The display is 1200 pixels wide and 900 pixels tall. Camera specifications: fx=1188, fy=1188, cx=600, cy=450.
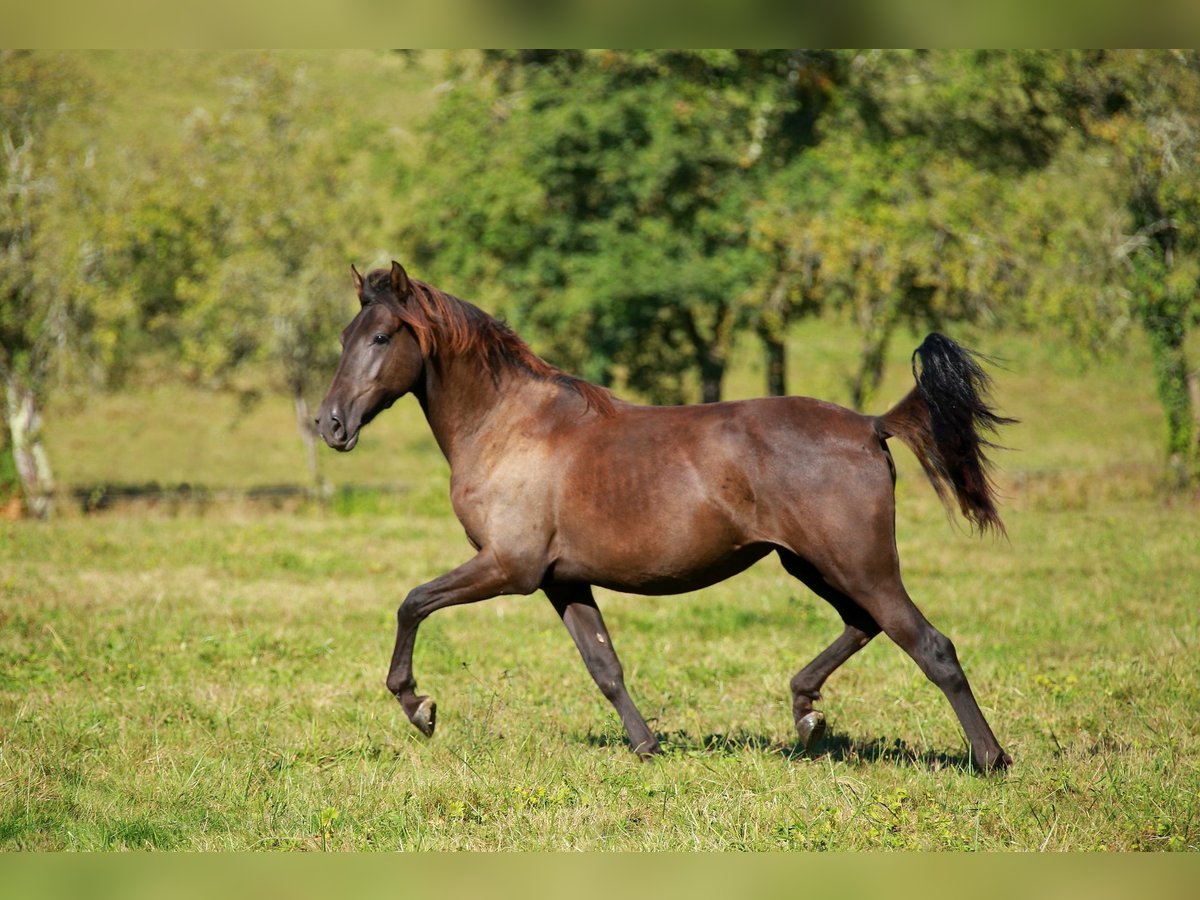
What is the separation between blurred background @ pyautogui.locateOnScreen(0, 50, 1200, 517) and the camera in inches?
906

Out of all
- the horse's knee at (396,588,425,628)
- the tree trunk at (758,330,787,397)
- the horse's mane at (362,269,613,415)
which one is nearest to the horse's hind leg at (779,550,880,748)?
the horse's mane at (362,269,613,415)

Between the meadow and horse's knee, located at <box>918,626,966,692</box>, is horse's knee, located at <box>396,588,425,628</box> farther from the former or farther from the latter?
horse's knee, located at <box>918,626,966,692</box>

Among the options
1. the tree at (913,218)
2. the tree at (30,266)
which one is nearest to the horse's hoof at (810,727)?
the tree at (30,266)

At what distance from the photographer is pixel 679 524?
648 centimetres

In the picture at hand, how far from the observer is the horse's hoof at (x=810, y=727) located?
6820mm

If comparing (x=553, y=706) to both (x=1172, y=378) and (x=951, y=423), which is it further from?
(x=1172, y=378)

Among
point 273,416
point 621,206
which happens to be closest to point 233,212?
point 621,206

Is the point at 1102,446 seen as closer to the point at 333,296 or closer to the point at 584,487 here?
the point at 333,296

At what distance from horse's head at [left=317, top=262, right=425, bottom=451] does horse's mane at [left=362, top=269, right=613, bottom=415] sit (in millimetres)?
14

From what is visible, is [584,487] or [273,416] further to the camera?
[273,416]

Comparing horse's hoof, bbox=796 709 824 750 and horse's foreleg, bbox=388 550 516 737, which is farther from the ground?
horse's foreleg, bbox=388 550 516 737

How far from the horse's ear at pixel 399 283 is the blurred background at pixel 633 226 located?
55.2ft

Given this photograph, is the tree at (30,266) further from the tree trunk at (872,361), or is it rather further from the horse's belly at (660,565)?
the horse's belly at (660,565)

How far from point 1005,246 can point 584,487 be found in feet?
68.3
